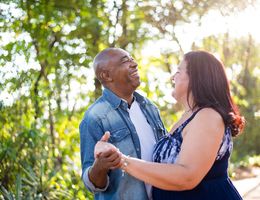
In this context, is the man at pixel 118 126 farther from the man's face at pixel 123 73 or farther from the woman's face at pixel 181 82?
the woman's face at pixel 181 82

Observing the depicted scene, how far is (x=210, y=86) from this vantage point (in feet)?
9.54

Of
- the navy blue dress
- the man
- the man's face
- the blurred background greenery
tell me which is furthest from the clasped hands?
the blurred background greenery

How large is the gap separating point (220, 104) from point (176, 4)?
6.12 metres

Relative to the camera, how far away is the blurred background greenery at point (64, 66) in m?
5.82

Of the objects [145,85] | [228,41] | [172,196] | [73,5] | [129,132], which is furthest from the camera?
[228,41]

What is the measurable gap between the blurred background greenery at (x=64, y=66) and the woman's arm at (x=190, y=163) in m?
2.70

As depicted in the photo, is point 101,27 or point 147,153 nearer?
point 147,153

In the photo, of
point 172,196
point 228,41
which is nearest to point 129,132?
point 172,196

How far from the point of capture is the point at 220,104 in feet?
9.43

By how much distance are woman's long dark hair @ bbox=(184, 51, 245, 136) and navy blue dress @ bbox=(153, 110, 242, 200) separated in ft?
0.25

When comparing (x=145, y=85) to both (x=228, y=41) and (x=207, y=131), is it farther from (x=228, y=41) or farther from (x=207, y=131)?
(x=228, y=41)

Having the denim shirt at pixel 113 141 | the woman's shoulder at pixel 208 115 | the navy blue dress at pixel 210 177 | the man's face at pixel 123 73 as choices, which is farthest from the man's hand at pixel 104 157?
the man's face at pixel 123 73

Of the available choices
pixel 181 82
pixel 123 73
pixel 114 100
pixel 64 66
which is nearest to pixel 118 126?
pixel 114 100

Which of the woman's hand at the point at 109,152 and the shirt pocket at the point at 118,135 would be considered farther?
the shirt pocket at the point at 118,135
